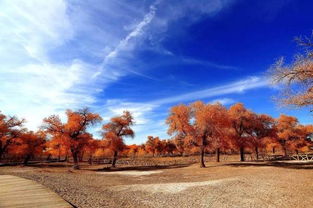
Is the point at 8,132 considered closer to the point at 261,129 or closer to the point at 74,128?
the point at 74,128

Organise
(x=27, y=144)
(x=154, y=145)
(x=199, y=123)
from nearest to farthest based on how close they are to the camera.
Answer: (x=199, y=123) < (x=27, y=144) < (x=154, y=145)

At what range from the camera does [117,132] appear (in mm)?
47781

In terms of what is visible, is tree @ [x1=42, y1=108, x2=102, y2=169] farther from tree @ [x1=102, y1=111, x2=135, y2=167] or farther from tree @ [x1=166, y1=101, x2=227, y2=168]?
tree @ [x1=166, y1=101, x2=227, y2=168]

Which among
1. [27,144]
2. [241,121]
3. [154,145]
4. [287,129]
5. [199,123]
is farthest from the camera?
[154,145]

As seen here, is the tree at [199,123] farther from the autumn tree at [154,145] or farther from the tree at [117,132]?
the autumn tree at [154,145]

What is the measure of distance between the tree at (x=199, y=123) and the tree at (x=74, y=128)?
15161mm

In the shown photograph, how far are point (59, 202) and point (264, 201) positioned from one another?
38.5ft

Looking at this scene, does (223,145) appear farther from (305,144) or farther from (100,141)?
(305,144)

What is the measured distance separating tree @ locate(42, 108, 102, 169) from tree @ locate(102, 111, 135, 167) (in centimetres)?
614

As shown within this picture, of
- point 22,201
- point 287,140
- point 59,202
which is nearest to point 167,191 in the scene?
point 59,202

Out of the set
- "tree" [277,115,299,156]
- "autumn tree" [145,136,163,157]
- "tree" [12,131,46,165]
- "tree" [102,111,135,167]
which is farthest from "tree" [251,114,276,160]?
"autumn tree" [145,136,163,157]

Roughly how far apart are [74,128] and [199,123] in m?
22.2

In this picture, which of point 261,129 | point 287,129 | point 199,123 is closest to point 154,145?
point 287,129

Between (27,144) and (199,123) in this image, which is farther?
(27,144)
